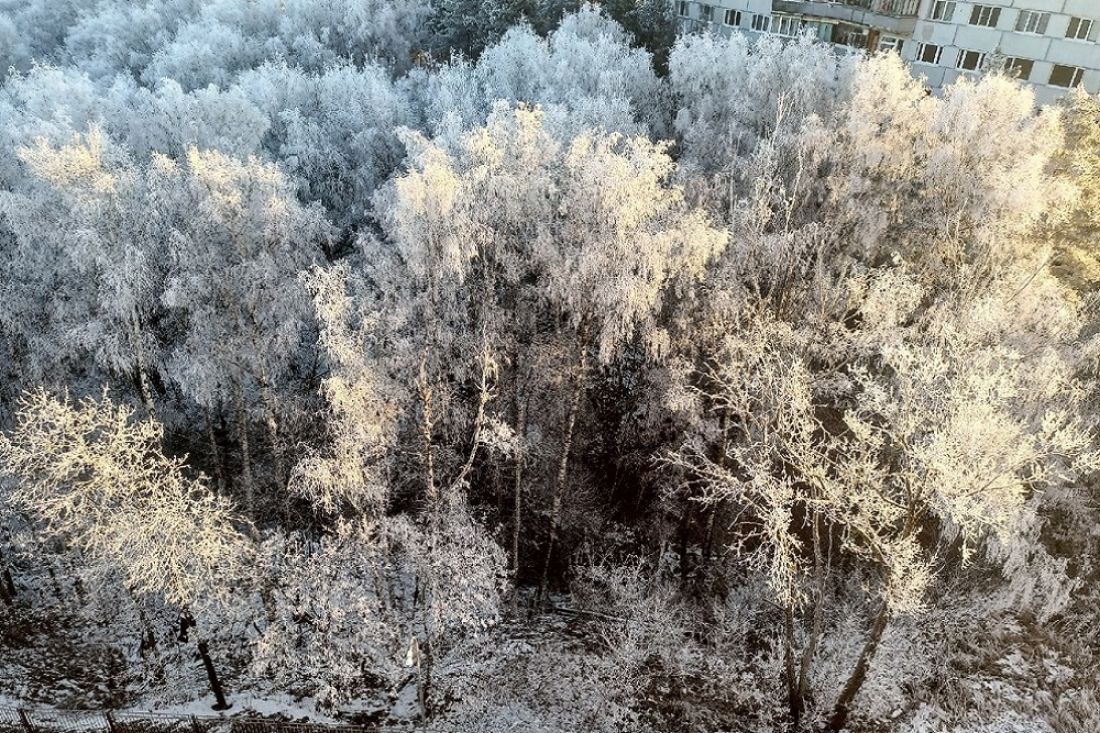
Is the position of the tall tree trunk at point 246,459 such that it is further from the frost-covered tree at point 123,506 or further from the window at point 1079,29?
the window at point 1079,29

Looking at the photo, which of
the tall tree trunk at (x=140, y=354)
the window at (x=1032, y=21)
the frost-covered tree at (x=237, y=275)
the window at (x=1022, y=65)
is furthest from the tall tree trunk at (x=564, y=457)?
the window at (x=1032, y=21)

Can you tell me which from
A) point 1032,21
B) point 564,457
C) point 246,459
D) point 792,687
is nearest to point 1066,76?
point 1032,21

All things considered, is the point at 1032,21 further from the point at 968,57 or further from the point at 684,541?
the point at 684,541

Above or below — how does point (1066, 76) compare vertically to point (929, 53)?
below

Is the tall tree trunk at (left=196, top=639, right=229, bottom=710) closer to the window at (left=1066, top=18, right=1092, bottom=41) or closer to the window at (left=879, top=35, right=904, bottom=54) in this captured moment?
the window at (left=879, top=35, right=904, bottom=54)

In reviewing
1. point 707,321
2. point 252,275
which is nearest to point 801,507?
point 707,321

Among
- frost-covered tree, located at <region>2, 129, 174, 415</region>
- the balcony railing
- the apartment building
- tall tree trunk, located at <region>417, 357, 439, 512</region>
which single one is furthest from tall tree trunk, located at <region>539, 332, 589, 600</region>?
the balcony railing
